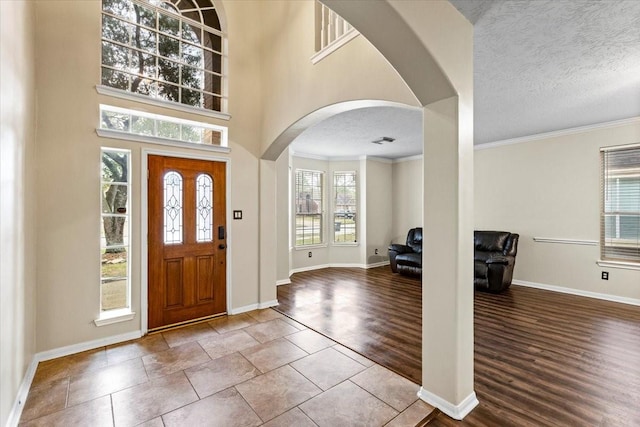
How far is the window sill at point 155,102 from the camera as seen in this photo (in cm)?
298

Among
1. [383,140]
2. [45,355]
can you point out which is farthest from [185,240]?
[383,140]

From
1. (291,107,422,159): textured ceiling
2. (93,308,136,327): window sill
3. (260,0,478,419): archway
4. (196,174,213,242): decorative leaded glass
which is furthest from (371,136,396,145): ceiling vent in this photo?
(93,308,136,327): window sill

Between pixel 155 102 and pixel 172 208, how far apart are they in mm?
1225

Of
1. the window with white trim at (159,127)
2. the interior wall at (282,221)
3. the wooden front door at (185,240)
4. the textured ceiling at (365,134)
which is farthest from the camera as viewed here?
the interior wall at (282,221)

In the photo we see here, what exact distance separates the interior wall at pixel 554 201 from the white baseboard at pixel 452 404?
13.4ft

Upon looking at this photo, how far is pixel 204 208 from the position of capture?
367 cm

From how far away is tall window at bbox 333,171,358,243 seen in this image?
7.31 metres

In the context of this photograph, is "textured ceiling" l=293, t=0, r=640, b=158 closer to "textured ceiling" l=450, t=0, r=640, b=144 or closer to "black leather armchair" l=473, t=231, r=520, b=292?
"textured ceiling" l=450, t=0, r=640, b=144

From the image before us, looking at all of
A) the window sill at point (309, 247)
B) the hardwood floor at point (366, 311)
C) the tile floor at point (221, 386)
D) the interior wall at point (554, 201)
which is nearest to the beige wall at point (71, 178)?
the tile floor at point (221, 386)

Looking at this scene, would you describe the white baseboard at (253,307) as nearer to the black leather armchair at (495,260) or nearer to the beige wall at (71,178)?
the beige wall at (71,178)

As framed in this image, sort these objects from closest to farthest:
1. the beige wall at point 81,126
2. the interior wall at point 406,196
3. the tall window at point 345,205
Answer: the beige wall at point 81,126 → the interior wall at point 406,196 → the tall window at point 345,205

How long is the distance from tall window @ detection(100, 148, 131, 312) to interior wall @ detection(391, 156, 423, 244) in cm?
599

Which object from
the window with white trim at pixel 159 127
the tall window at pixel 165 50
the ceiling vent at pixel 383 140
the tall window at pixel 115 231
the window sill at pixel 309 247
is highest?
the tall window at pixel 165 50

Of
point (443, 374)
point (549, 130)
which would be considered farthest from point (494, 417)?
point (549, 130)
